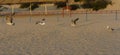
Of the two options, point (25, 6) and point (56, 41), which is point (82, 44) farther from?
point (25, 6)

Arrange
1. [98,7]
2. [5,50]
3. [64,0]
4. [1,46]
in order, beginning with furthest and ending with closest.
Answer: [98,7] → [64,0] → [1,46] → [5,50]

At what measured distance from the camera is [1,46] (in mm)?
18297

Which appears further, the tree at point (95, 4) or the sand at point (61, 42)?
the tree at point (95, 4)

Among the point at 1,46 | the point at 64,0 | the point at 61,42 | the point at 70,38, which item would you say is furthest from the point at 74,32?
the point at 64,0

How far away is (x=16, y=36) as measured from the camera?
878 inches

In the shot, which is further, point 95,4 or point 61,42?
point 95,4

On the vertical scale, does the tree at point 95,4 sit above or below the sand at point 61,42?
below

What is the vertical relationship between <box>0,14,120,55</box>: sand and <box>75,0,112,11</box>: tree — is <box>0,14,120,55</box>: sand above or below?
above

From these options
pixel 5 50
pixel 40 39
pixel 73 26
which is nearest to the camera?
pixel 5 50

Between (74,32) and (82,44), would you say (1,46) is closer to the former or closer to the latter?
(82,44)

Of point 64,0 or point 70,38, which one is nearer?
point 70,38

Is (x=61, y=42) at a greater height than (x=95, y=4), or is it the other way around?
(x=61, y=42)

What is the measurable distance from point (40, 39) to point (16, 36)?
6.88 feet

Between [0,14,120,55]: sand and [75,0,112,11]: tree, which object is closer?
[0,14,120,55]: sand
